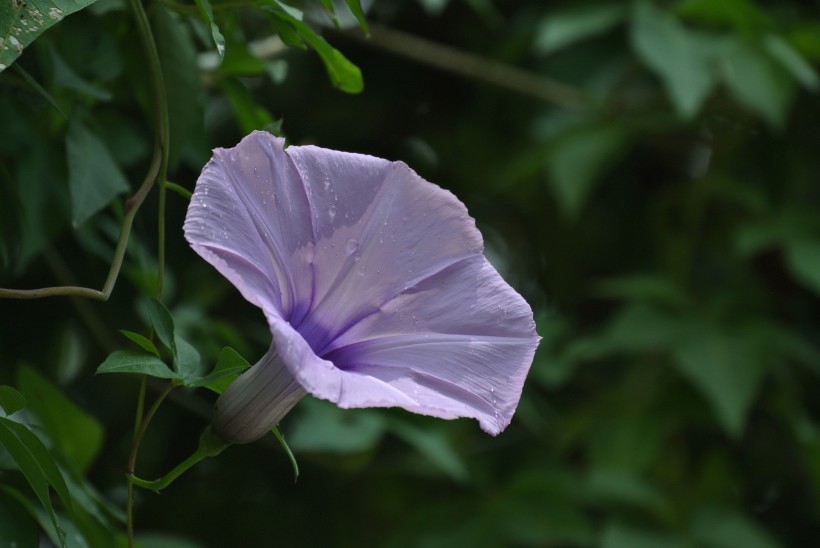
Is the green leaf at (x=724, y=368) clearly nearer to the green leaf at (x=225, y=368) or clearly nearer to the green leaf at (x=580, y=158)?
the green leaf at (x=580, y=158)

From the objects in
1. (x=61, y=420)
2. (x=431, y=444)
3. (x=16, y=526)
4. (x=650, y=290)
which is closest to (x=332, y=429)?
(x=431, y=444)

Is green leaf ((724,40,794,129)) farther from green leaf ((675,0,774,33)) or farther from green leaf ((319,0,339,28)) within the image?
green leaf ((319,0,339,28))

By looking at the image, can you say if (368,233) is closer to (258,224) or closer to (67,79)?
(258,224)

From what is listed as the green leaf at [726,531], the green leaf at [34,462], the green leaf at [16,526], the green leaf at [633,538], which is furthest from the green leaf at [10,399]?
the green leaf at [726,531]

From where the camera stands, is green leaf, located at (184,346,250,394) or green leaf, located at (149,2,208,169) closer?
green leaf, located at (184,346,250,394)

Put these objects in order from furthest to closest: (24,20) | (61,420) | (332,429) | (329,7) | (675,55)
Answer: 1. (675,55)
2. (332,429)
3. (61,420)
4. (329,7)
5. (24,20)

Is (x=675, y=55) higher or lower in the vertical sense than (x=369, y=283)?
lower

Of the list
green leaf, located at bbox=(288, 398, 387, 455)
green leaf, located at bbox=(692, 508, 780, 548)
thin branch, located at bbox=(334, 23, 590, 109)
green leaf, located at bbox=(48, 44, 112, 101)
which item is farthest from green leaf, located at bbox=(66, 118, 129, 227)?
green leaf, located at bbox=(692, 508, 780, 548)

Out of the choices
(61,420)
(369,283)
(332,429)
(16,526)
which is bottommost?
(332,429)
